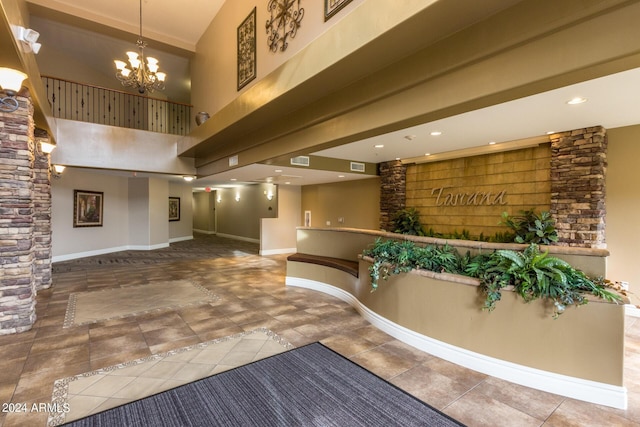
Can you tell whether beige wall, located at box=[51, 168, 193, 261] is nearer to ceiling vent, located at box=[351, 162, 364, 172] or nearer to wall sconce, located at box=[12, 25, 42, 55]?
wall sconce, located at box=[12, 25, 42, 55]

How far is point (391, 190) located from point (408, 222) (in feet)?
3.33

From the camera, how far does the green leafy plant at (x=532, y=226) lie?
15.6ft

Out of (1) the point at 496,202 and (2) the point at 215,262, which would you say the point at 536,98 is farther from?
(2) the point at 215,262

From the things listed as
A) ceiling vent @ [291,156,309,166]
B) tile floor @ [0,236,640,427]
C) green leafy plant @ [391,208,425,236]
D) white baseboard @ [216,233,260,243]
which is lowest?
tile floor @ [0,236,640,427]

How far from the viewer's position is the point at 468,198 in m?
6.41

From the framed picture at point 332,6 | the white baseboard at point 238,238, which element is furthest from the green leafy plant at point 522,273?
the white baseboard at point 238,238

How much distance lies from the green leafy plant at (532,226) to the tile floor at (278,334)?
1490mm

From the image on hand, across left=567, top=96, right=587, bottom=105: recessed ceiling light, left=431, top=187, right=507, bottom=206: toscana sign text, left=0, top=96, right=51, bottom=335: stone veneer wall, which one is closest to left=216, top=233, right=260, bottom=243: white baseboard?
left=431, top=187, right=507, bottom=206: toscana sign text

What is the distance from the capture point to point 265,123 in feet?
16.1

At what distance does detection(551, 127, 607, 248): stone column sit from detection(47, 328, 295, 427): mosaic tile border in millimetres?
4615

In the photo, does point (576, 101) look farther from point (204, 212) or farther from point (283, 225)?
point (204, 212)

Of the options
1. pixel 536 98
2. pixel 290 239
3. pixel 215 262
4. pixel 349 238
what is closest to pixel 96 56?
pixel 215 262

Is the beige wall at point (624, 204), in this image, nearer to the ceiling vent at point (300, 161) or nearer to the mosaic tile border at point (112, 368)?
the mosaic tile border at point (112, 368)

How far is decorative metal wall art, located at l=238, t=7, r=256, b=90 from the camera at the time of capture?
5.02m
